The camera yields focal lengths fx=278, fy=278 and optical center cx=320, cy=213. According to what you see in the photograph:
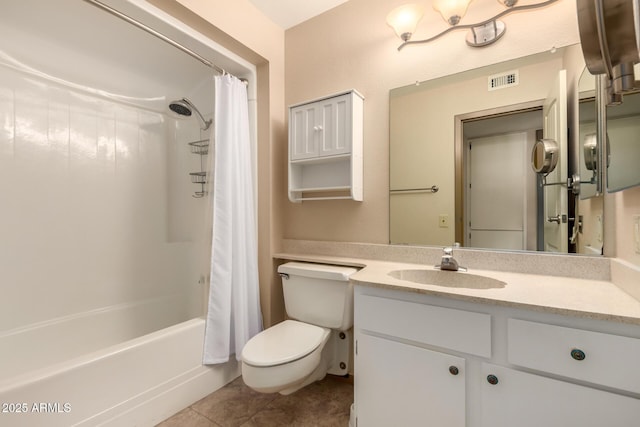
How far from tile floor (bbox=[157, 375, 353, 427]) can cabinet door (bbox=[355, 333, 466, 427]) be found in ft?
1.25

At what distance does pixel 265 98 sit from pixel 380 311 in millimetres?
1651

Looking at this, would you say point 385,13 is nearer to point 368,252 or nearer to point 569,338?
point 368,252

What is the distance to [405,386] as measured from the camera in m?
1.12

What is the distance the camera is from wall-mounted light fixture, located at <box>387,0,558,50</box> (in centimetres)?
141

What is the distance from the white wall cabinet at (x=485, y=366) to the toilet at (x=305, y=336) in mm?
307

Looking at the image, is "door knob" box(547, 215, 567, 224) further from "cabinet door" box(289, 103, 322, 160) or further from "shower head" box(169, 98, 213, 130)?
"shower head" box(169, 98, 213, 130)

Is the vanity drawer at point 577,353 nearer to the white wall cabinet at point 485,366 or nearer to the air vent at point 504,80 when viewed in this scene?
the white wall cabinet at point 485,366

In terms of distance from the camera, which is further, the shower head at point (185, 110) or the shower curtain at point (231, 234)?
the shower head at point (185, 110)

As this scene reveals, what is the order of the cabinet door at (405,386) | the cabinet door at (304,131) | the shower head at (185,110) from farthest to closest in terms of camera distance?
1. the shower head at (185,110)
2. the cabinet door at (304,131)
3. the cabinet door at (405,386)

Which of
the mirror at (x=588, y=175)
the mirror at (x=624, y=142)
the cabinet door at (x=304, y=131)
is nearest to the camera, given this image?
the mirror at (x=624, y=142)

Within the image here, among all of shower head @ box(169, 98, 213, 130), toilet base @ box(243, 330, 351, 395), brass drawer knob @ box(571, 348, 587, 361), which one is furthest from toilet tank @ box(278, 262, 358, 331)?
shower head @ box(169, 98, 213, 130)

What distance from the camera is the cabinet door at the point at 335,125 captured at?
5.59 ft

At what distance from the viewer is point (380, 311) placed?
1.17m

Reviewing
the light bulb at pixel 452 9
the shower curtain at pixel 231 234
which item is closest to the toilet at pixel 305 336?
the shower curtain at pixel 231 234
